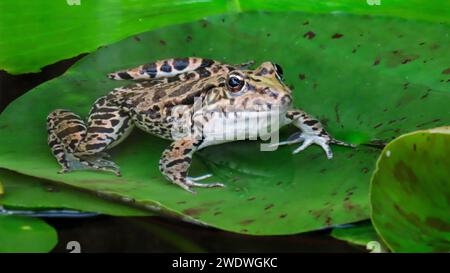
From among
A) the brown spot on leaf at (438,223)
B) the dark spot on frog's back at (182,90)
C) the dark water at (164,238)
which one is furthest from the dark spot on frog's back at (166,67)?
the brown spot on leaf at (438,223)

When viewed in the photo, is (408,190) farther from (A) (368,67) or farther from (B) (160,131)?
(B) (160,131)

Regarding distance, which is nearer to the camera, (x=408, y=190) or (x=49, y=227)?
(x=408, y=190)

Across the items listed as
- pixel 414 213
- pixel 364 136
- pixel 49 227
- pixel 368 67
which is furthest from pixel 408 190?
pixel 49 227

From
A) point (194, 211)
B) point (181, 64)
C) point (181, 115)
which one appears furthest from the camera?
point (181, 64)

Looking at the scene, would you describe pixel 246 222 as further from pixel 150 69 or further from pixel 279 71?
pixel 150 69

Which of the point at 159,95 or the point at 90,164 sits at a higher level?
the point at 159,95

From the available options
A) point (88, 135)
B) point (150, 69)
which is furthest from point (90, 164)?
point (150, 69)

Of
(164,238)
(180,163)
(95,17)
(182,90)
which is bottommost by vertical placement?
(164,238)
